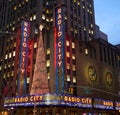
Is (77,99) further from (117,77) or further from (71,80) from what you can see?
(117,77)

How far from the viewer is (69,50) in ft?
221

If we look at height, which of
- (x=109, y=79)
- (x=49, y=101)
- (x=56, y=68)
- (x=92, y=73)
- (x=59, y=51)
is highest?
(x=59, y=51)

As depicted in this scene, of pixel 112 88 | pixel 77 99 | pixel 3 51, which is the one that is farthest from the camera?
pixel 3 51

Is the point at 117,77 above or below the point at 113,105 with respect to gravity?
above

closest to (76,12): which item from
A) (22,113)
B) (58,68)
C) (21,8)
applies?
(21,8)

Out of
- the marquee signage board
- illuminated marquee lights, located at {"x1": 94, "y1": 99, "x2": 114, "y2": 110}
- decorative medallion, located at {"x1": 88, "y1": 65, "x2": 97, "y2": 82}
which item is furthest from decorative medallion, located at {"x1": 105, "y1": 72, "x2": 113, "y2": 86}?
the marquee signage board

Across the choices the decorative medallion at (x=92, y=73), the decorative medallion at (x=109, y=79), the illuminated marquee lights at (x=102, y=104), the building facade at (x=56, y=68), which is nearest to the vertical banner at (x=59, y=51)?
the building facade at (x=56, y=68)

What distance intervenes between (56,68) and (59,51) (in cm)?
457

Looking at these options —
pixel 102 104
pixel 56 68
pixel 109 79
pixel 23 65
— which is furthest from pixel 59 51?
pixel 109 79

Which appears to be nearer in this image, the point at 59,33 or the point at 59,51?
the point at 59,51

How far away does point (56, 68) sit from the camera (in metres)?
59.5

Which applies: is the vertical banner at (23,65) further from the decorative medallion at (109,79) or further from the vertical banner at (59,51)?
the decorative medallion at (109,79)

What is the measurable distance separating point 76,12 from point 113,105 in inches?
2009

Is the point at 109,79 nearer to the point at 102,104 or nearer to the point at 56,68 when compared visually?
the point at 102,104
